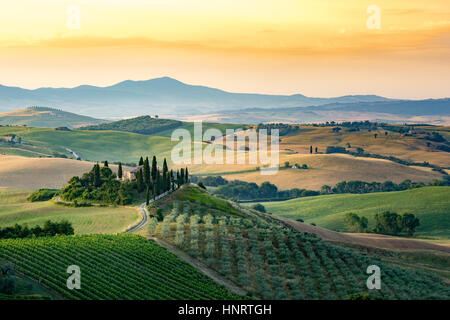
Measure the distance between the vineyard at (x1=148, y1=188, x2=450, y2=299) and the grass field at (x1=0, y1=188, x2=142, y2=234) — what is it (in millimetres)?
5254

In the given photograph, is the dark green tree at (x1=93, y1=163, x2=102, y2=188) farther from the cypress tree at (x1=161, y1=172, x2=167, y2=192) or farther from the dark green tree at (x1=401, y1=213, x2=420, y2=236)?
the dark green tree at (x1=401, y1=213, x2=420, y2=236)

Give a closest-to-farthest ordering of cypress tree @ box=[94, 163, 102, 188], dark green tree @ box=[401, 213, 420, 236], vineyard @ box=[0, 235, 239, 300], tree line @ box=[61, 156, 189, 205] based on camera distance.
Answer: vineyard @ box=[0, 235, 239, 300]
tree line @ box=[61, 156, 189, 205]
cypress tree @ box=[94, 163, 102, 188]
dark green tree @ box=[401, 213, 420, 236]

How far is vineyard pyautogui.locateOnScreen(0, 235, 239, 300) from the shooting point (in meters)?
38.3

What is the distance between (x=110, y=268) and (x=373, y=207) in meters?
97.1

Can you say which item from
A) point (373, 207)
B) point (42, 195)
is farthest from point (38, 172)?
point (373, 207)

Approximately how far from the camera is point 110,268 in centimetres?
4266

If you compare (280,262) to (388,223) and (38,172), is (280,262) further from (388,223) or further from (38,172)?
(38,172)

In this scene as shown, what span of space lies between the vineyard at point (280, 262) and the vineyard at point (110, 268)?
3.49m

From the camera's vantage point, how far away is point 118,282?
40.0 metres

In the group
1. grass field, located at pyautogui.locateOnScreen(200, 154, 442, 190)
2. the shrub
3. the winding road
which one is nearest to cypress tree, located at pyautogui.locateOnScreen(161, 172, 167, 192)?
the winding road

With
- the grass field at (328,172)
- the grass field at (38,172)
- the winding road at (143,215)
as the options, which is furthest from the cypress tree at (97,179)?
the grass field at (328,172)
